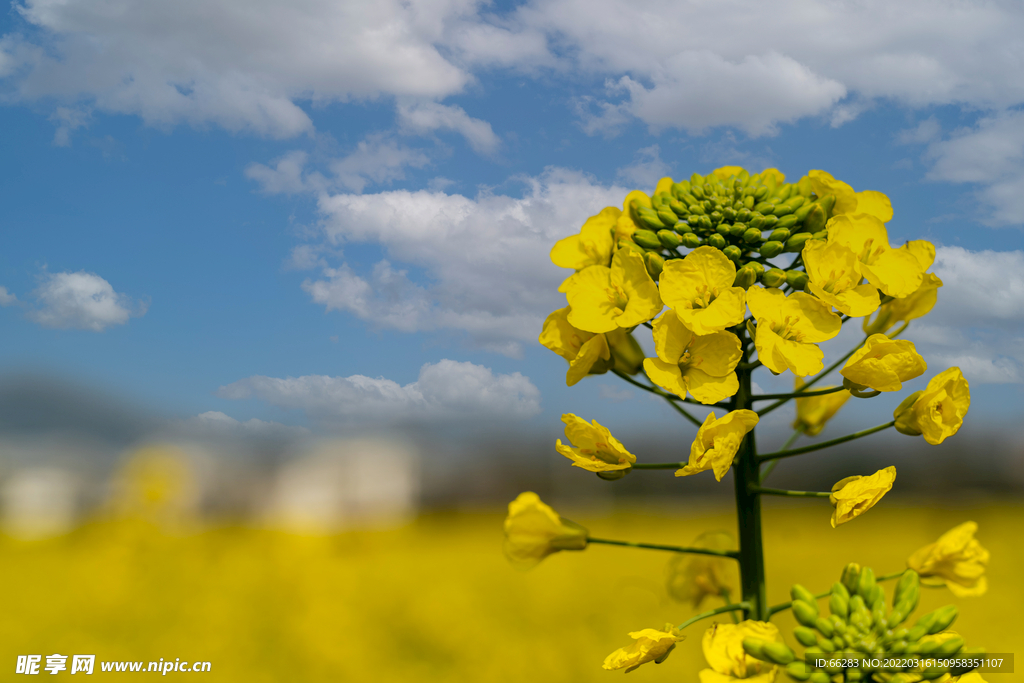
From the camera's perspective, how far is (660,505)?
848cm

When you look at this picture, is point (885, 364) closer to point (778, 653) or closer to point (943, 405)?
point (943, 405)

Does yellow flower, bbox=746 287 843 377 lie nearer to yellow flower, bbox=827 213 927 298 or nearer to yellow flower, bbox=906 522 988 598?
yellow flower, bbox=827 213 927 298

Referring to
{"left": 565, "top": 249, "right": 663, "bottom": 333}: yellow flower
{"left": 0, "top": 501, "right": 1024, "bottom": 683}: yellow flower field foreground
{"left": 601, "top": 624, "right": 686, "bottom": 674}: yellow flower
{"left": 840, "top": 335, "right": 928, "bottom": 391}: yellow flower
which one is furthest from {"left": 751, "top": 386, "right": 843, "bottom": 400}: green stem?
{"left": 0, "top": 501, "right": 1024, "bottom": 683}: yellow flower field foreground

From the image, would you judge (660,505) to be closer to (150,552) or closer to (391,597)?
(391,597)

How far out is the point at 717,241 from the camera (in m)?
2.16

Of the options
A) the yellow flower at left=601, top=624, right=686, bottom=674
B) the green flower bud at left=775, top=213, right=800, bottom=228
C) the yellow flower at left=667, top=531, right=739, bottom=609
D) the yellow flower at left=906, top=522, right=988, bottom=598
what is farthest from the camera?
the yellow flower at left=667, top=531, right=739, bottom=609

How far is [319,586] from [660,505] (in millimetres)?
4081

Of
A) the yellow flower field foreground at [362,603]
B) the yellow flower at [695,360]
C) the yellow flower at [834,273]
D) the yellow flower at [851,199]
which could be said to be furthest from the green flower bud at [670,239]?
the yellow flower field foreground at [362,603]

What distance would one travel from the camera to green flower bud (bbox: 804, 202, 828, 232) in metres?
2.19

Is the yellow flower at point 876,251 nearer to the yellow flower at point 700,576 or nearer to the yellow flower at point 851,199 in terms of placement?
the yellow flower at point 851,199

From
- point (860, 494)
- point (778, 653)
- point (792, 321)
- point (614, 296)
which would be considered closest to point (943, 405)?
point (860, 494)

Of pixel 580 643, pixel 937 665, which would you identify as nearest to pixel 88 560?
pixel 580 643

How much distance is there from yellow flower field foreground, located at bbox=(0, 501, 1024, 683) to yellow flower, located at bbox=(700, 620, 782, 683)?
3.53 metres

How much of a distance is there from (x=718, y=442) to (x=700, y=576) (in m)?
1.12
